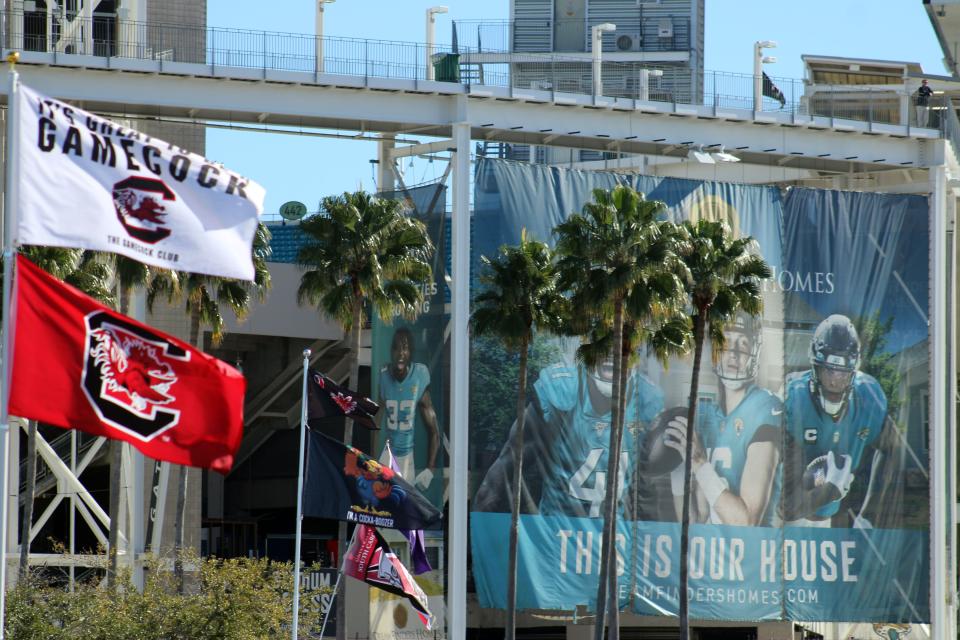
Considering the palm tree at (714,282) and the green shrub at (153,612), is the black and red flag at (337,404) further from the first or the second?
the palm tree at (714,282)

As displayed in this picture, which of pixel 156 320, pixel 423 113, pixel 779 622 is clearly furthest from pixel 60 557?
pixel 779 622

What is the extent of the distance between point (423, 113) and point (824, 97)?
1916 cm

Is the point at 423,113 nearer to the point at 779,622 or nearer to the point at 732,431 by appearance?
the point at 732,431

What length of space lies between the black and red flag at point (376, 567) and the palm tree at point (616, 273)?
1449 centimetres

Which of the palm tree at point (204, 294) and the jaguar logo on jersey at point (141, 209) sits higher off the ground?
the jaguar logo on jersey at point (141, 209)

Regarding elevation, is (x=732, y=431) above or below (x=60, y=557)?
above

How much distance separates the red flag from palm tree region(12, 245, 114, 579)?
90.9ft

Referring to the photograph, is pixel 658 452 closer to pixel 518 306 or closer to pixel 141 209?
pixel 518 306

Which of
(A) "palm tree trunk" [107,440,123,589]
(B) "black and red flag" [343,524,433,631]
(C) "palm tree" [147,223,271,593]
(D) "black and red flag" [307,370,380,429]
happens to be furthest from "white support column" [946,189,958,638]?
(D) "black and red flag" [307,370,380,429]

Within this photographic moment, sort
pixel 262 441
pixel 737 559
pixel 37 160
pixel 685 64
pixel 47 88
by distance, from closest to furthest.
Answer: pixel 37 160 → pixel 47 88 → pixel 737 559 → pixel 262 441 → pixel 685 64

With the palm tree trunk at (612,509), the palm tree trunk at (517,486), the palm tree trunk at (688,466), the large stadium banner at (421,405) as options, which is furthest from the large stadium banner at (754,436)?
the palm tree trunk at (612,509)

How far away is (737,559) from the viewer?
58969 mm

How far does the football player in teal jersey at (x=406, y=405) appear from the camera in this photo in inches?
2240

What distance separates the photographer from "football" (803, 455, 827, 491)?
60.5 meters
